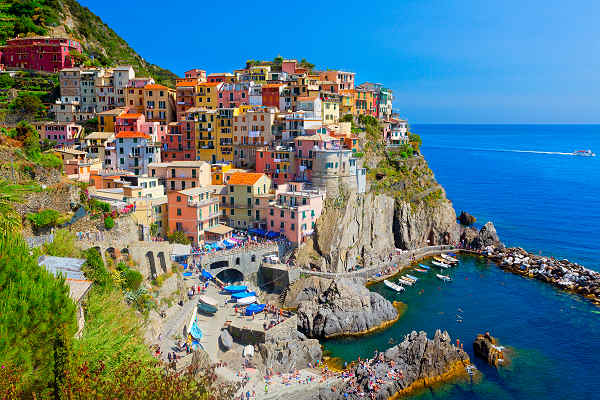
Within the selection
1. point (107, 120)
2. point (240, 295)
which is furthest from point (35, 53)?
point (240, 295)

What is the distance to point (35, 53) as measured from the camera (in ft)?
264

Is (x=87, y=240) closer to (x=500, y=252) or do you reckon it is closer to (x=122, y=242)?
(x=122, y=242)

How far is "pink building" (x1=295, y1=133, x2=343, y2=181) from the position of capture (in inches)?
2311

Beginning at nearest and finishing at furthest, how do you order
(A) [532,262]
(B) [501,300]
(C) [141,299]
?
(C) [141,299], (B) [501,300], (A) [532,262]

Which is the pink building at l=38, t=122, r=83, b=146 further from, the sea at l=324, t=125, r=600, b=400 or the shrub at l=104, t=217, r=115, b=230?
the sea at l=324, t=125, r=600, b=400

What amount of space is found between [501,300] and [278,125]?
117 feet

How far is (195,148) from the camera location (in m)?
66.7

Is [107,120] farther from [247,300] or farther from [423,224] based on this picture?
[423,224]

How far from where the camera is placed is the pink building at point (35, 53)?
8038 cm

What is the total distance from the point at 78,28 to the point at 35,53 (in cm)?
2176

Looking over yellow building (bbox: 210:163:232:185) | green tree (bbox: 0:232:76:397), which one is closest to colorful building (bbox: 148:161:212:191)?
yellow building (bbox: 210:163:232:185)

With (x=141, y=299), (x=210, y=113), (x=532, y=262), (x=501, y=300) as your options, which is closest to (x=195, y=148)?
(x=210, y=113)

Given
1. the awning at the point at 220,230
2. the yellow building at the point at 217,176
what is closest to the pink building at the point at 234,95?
the yellow building at the point at 217,176

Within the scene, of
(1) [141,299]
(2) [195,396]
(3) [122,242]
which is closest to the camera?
(2) [195,396]
